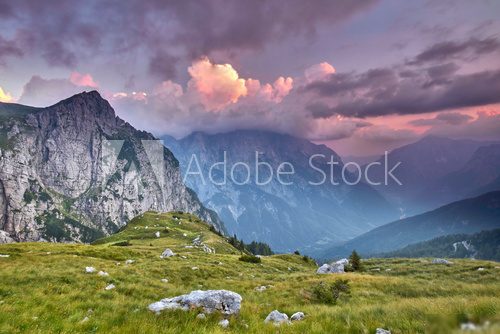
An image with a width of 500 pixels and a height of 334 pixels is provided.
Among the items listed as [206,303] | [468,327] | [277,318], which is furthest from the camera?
[206,303]

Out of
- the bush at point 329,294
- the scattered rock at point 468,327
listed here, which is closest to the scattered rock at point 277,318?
the bush at point 329,294

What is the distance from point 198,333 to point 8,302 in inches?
382

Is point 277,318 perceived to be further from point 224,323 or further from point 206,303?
point 206,303

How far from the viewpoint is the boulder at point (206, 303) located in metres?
11.5

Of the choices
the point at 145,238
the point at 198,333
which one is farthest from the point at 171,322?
the point at 145,238

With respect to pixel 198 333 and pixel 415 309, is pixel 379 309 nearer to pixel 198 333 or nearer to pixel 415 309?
pixel 415 309

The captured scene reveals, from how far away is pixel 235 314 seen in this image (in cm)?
1184

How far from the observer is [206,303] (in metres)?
11.7

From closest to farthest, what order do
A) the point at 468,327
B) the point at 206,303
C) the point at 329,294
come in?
the point at 468,327 → the point at 206,303 → the point at 329,294

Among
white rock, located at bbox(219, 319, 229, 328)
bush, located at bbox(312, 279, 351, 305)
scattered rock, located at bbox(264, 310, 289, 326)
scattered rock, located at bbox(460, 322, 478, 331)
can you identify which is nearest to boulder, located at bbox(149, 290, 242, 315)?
white rock, located at bbox(219, 319, 229, 328)

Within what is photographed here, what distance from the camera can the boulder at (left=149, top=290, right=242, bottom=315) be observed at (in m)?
11.5

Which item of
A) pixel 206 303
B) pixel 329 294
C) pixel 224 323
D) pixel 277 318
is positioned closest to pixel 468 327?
pixel 224 323

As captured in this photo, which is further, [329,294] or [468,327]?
[329,294]

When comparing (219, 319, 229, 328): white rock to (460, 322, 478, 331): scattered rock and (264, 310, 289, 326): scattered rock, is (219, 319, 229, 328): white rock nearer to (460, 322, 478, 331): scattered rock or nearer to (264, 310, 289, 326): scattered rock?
(264, 310, 289, 326): scattered rock
